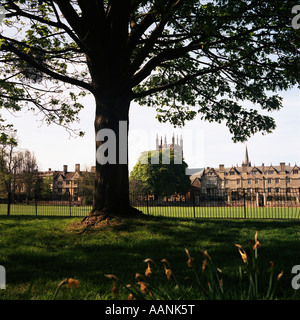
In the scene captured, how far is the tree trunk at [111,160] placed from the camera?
1026 cm

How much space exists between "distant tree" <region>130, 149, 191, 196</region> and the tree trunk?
44.2 meters

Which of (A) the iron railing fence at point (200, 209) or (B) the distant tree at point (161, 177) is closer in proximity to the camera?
(A) the iron railing fence at point (200, 209)

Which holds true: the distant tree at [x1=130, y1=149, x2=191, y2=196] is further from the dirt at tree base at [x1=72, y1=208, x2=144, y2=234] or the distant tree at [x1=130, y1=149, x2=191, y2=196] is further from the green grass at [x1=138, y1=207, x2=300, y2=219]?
the dirt at tree base at [x1=72, y1=208, x2=144, y2=234]

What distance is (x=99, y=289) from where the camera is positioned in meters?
4.43

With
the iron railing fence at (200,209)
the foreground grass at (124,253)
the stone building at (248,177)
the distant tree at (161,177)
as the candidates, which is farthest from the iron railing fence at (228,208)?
the stone building at (248,177)

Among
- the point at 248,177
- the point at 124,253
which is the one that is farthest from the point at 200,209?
the point at 248,177

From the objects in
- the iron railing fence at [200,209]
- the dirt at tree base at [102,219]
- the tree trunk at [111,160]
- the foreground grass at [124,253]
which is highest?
the tree trunk at [111,160]

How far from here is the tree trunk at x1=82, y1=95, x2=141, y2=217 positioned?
404 inches

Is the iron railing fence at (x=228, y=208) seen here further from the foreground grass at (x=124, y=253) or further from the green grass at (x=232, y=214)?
the foreground grass at (x=124, y=253)

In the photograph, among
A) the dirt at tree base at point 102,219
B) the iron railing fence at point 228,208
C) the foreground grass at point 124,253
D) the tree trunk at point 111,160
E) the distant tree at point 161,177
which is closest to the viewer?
the foreground grass at point 124,253

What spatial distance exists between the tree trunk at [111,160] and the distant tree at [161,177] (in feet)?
145
